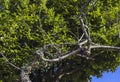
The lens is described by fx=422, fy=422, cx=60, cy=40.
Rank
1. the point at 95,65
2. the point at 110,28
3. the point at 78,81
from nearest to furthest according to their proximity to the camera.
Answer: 1. the point at 110,28
2. the point at 95,65
3. the point at 78,81

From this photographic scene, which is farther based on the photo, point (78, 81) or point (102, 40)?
point (78, 81)

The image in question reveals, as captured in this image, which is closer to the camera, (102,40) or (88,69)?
(102,40)

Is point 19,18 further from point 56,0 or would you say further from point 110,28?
point 110,28

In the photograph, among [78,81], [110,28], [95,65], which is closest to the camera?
[110,28]

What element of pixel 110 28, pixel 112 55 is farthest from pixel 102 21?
pixel 112 55

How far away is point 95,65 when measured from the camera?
834 inches

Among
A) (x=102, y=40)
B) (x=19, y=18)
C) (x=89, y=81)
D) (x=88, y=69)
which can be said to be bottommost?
(x=89, y=81)

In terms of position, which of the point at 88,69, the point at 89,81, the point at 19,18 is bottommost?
the point at 89,81

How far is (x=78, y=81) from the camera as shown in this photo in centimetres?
2297

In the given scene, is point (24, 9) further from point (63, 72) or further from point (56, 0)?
point (63, 72)

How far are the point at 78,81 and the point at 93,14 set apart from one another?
171 inches

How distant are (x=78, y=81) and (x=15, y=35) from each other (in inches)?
190

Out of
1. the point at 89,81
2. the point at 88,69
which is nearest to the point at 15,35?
the point at 88,69

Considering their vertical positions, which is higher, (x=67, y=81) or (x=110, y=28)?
(x=110, y=28)
